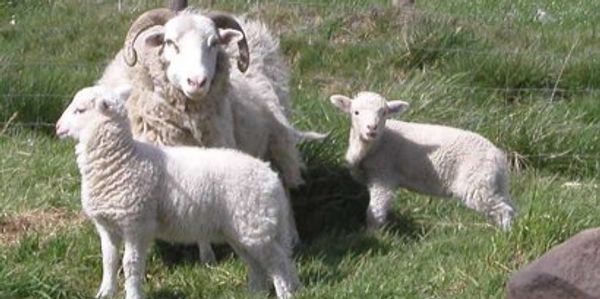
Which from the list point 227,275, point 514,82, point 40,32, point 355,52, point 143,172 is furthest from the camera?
point 40,32

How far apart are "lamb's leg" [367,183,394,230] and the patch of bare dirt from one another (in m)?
1.54

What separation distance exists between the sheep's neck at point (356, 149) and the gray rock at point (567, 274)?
102 inches

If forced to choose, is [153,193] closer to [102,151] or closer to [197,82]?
[102,151]

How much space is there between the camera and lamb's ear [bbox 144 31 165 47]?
7871 mm

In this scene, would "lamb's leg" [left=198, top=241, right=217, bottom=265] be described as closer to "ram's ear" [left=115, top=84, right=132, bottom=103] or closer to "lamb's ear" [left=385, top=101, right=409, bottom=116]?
"ram's ear" [left=115, top=84, right=132, bottom=103]

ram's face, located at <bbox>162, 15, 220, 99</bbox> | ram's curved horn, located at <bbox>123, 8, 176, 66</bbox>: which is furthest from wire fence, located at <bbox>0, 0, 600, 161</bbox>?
ram's face, located at <bbox>162, 15, 220, 99</bbox>

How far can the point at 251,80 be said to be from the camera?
28.9 ft

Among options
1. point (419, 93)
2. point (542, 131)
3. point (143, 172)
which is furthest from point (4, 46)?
point (143, 172)

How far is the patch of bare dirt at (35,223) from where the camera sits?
775 cm

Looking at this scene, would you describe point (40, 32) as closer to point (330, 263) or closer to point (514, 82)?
point (514, 82)

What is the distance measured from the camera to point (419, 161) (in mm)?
8250

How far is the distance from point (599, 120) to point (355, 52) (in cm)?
209

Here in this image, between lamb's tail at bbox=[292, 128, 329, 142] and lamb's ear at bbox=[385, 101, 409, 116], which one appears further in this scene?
lamb's tail at bbox=[292, 128, 329, 142]

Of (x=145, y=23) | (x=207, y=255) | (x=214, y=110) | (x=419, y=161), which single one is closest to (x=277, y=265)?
(x=207, y=255)
